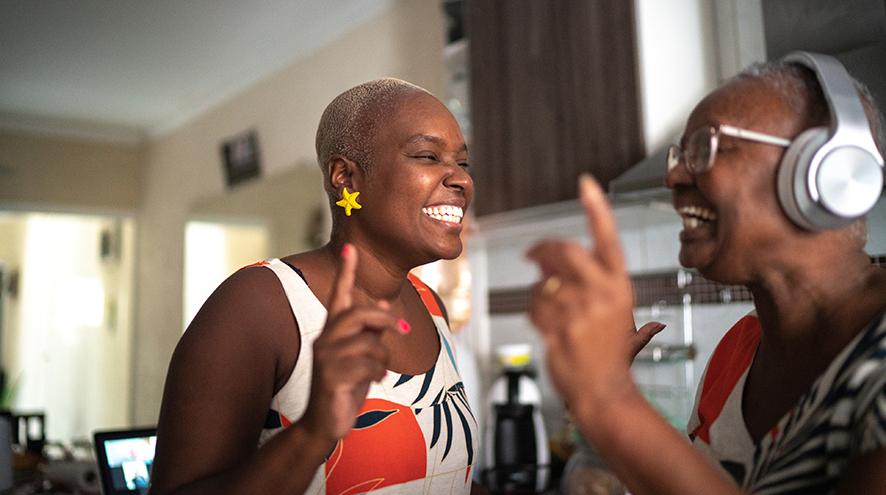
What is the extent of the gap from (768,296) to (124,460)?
1.13m

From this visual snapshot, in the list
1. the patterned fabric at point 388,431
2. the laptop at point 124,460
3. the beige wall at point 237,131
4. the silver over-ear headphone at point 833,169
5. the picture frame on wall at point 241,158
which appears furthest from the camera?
the picture frame on wall at point 241,158

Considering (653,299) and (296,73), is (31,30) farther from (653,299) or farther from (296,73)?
(653,299)

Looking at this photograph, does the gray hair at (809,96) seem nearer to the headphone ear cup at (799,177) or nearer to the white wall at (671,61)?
the headphone ear cup at (799,177)

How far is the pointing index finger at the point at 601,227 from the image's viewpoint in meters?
0.53


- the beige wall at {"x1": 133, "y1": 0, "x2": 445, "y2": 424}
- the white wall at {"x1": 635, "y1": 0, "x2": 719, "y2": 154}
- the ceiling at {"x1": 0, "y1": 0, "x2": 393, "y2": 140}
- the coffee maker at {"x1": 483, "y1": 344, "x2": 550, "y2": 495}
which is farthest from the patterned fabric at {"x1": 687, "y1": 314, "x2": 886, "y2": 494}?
the ceiling at {"x1": 0, "y1": 0, "x2": 393, "y2": 140}

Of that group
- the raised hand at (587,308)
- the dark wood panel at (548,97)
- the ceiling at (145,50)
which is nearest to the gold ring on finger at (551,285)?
the raised hand at (587,308)

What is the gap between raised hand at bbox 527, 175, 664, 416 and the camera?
0.54m

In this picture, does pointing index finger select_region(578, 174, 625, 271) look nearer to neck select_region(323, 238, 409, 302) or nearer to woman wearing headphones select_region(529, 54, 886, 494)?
woman wearing headphones select_region(529, 54, 886, 494)

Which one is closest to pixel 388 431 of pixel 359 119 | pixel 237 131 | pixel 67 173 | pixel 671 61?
pixel 359 119

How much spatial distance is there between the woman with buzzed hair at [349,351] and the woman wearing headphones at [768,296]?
24cm

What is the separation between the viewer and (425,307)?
1.27 m

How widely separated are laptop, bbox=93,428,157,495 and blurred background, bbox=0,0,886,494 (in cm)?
117

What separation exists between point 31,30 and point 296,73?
128cm

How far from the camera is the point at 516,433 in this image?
2330mm
